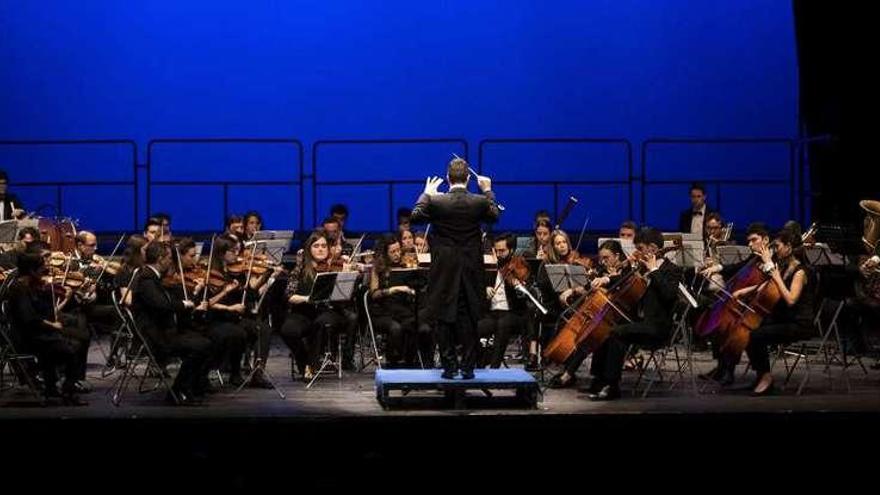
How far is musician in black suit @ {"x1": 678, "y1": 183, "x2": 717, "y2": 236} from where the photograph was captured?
13.1 m

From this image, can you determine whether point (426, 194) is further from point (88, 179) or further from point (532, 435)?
point (88, 179)

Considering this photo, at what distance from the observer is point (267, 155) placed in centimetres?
1409

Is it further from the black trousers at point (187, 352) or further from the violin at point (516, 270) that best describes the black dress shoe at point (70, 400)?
the violin at point (516, 270)

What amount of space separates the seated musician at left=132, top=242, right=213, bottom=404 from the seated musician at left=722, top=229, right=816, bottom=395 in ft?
11.9

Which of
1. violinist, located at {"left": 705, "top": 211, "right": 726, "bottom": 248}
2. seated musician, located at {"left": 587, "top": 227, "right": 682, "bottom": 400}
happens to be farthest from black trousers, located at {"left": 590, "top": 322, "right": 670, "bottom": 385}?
violinist, located at {"left": 705, "top": 211, "right": 726, "bottom": 248}

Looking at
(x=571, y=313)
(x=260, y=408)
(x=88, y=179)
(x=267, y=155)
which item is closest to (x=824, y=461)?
(x=571, y=313)

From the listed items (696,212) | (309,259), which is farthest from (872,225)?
(309,259)

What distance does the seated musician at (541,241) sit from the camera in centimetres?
1149

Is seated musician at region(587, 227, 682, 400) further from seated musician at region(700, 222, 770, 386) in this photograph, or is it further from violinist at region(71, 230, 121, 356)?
violinist at region(71, 230, 121, 356)

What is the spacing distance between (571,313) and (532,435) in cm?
205

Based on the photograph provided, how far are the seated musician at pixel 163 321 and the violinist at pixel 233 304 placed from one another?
0.32 meters

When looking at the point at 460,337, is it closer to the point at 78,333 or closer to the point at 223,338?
the point at 223,338

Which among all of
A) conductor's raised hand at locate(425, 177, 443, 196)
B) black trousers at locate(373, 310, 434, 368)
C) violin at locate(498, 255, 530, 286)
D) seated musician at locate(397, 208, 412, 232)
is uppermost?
conductor's raised hand at locate(425, 177, 443, 196)

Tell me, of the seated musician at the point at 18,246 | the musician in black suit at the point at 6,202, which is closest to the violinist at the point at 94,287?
the seated musician at the point at 18,246
